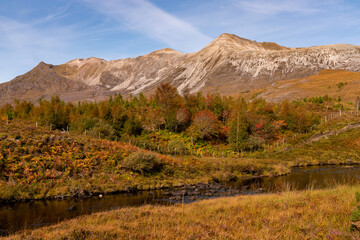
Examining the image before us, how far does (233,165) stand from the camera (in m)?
39.0

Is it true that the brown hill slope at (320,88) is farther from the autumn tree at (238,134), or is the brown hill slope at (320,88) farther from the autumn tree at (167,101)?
the autumn tree at (238,134)

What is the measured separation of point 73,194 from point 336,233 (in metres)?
22.3

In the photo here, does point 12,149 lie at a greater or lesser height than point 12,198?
greater

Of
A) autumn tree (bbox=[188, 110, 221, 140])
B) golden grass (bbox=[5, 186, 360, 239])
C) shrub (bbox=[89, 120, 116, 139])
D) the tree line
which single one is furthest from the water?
autumn tree (bbox=[188, 110, 221, 140])

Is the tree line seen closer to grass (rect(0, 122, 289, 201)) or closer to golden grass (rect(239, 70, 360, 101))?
grass (rect(0, 122, 289, 201))

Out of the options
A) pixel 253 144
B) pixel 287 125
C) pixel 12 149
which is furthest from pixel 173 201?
pixel 287 125

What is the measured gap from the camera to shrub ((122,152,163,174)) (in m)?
30.2

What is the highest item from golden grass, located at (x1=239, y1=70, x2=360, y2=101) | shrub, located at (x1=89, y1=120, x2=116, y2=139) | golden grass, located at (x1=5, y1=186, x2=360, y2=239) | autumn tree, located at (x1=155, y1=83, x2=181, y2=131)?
golden grass, located at (x1=239, y1=70, x2=360, y2=101)

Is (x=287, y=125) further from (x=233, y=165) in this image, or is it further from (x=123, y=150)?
(x=123, y=150)

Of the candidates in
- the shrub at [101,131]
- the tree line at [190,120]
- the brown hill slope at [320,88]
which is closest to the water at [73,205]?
the shrub at [101,131]

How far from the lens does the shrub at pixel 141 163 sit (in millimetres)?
30156

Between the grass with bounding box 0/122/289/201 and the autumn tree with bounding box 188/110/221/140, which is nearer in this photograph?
the grass with bounding box 0/122/289/201

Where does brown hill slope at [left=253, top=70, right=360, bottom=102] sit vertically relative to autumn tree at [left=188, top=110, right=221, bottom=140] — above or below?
above

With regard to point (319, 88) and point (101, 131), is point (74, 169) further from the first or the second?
point (319, 88)
